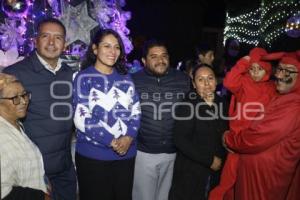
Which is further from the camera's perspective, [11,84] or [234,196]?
[234,196]

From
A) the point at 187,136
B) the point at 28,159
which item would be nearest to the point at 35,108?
the point at 28,159

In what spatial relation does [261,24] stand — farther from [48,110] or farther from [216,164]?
[48,110]

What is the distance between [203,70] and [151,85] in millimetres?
595

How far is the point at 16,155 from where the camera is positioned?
2.03 m

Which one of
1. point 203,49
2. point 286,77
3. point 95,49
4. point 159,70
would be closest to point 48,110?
point 95,49

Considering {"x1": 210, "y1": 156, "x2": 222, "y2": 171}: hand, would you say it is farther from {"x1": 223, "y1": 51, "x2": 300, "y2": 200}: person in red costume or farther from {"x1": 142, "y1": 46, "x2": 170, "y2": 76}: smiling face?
{"x1": 142, "y1": 46, "x2": 170, "y2": 76}: smiling face

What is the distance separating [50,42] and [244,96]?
209 centimetres

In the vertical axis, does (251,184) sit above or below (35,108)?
below

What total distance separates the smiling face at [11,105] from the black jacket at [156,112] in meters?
1.51

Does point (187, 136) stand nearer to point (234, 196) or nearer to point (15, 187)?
point (234, 196)

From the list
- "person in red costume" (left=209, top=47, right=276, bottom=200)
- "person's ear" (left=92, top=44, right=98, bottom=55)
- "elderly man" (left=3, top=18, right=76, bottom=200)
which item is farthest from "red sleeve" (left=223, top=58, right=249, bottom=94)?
"elderly man" (left=3, top=18, right=76, bottom=200)

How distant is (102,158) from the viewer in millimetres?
3160

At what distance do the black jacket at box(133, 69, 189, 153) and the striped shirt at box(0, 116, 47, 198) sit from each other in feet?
4.90

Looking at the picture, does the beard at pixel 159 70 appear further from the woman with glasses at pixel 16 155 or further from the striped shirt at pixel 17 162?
the striped shirt at pixel 17 162
